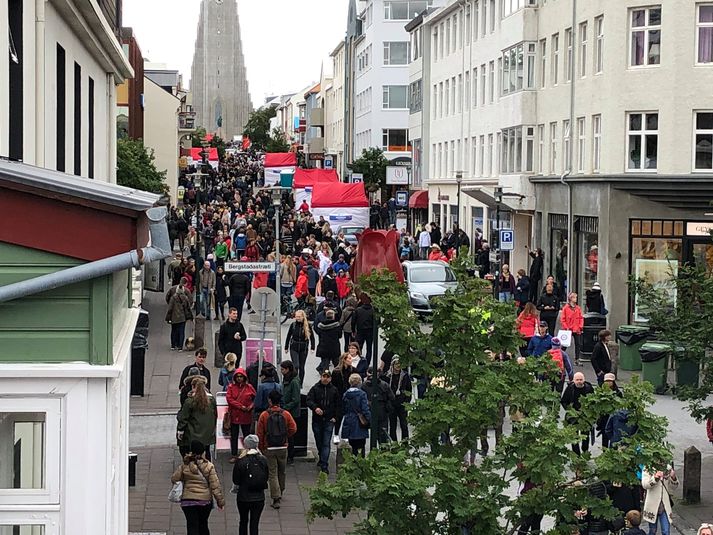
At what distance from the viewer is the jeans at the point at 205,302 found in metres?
35.4

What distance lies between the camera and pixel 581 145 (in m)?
40.8

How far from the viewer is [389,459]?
32.2 ft

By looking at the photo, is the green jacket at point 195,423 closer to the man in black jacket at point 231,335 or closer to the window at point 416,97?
the man in black jacket at point 231,335

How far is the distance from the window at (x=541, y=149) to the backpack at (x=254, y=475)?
32113 mm

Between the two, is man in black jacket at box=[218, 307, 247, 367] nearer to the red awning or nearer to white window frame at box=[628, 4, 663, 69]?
white window frame at box=[628, 4, 663, 69]

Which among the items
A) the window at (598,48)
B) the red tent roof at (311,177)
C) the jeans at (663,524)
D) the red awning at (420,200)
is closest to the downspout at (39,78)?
the jeans at (663,524)

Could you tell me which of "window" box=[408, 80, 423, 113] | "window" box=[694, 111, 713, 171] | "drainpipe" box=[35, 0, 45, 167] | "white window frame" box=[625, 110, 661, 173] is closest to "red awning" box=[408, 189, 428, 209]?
"window" box=[408, 80, 423, 113]

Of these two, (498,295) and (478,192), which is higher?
(478,192)

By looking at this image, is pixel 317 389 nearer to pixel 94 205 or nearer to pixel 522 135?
pixel 94 205

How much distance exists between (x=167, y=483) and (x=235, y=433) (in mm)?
1509

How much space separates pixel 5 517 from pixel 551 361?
6.11 metres

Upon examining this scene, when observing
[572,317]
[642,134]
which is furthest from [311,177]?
[572,317]

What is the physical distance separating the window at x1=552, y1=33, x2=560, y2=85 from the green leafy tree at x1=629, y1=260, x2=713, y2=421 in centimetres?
2506

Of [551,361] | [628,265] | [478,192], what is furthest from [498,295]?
[551,361]
